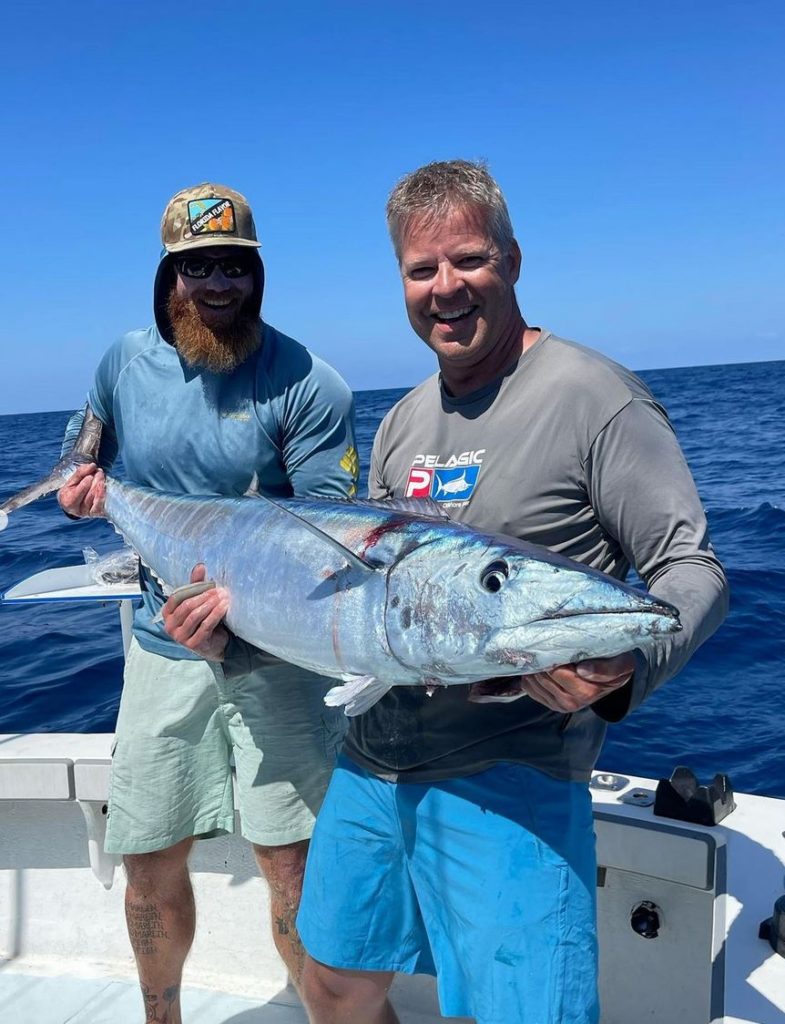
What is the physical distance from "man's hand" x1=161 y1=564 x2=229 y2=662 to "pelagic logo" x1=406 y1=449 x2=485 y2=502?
0.58 metres

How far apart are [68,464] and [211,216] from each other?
38.3 inches

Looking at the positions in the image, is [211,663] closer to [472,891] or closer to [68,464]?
[68,464]

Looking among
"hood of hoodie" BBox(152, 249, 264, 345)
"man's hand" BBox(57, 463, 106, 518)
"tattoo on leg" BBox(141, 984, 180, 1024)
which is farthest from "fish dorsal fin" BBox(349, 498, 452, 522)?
"tattoo on leg" BBox(141, 984, 180, 1024)

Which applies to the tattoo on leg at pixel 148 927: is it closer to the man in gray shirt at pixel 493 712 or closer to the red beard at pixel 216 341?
the man in gray shirt at pixel 493 712

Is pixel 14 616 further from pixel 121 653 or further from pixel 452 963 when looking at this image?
pixel 452 963

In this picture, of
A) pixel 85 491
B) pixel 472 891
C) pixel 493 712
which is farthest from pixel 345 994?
pixel 85 491

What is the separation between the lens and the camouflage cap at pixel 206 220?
280cm

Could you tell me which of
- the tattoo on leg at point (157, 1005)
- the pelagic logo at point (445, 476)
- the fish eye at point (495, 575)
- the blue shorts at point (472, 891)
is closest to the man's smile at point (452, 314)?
the pelagic logo at point (445, 476)

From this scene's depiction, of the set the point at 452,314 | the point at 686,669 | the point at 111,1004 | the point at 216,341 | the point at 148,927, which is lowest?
the point at 686,669

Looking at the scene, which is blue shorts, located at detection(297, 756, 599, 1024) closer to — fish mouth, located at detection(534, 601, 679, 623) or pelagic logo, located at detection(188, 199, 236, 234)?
fish mouth, located at detection(534, 601, 679, 623)

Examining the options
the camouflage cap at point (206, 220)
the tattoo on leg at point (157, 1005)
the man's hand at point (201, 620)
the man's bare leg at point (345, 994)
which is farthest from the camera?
the tattoo on leg at point (157, 1005)

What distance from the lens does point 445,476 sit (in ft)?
7.06

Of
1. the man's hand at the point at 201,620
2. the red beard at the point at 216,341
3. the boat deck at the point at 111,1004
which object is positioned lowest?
the boat deck at the point at 111,1004

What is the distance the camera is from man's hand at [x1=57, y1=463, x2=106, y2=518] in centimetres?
306
